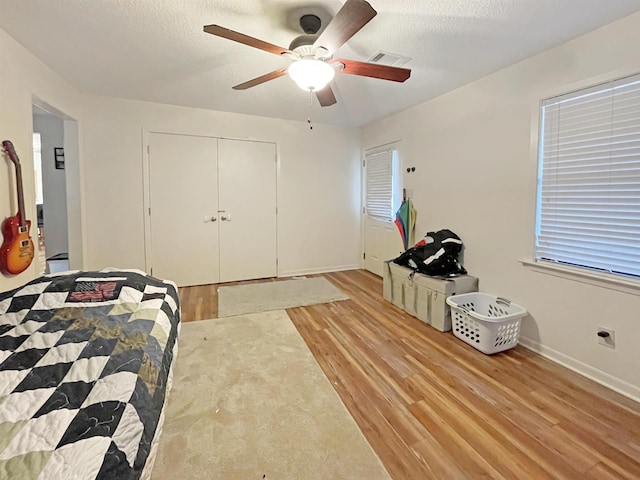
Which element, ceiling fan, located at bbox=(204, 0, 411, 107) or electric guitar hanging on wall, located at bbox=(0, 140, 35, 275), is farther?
electric guitar hanging on wall, located at bbox=(0, 140, 35, 275)

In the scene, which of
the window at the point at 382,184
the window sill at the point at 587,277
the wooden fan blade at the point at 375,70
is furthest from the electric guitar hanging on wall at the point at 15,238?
the window sill at the point at 587,277

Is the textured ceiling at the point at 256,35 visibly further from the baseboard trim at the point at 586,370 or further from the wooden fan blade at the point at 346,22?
the baseboard trim at the point at 586,370

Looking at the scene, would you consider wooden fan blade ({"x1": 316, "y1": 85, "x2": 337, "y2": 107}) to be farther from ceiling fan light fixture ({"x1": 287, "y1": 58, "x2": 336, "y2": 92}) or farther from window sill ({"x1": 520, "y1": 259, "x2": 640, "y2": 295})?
window sill ({"x1": 520, "y1": 259, "x2": 640, "y2": 295})

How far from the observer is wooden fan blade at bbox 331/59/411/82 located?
6.22ft

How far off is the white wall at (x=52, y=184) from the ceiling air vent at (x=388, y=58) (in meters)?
4.41

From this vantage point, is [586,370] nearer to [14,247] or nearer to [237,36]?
[237,36]

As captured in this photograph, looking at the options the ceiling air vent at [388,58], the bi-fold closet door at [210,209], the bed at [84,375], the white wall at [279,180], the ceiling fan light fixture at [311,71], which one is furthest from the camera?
the bi-fold closet door at [210,209]

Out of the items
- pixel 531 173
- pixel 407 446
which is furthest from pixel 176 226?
pixel 531 173

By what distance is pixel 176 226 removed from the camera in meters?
3.99

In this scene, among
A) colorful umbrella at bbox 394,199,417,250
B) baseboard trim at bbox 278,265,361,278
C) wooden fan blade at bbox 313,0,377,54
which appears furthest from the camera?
baseboard trim at bbox 278,265,361,278

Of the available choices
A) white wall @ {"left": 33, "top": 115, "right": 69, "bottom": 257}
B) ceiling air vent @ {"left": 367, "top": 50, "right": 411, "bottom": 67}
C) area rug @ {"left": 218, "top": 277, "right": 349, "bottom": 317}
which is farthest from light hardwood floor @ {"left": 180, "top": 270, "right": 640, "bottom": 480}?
white wall @ {"left": 33, "top": 115, "right": 69, "bottom": 257}

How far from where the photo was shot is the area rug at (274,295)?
334 centimetres

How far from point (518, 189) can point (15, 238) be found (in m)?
3.88

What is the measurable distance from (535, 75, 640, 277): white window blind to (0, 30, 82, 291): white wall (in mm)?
3926
